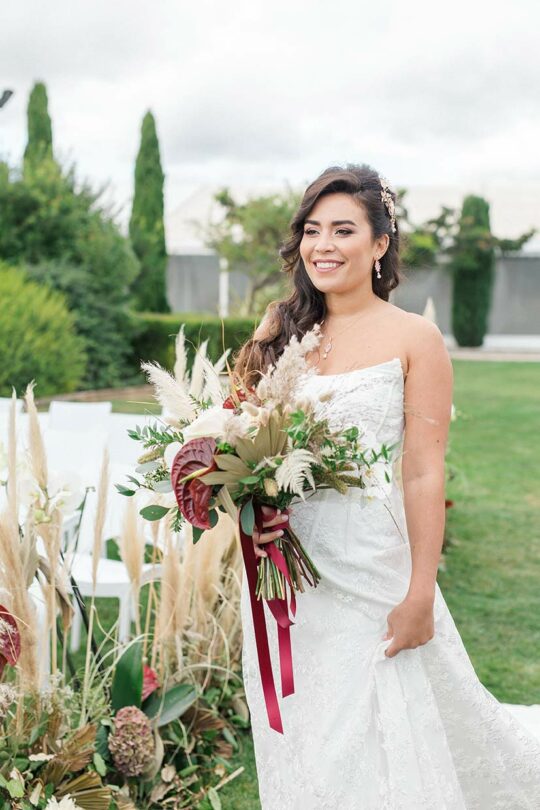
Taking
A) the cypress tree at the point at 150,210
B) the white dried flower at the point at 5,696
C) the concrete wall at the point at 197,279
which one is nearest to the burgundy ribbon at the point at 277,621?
the white dried flower at the point at 5,696

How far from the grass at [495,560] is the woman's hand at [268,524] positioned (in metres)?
1.63

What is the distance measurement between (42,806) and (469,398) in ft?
45.4

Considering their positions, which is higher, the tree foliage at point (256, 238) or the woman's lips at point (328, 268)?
the tree foliage at point (256, 238)

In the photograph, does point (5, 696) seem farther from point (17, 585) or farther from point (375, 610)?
point (375, 610)

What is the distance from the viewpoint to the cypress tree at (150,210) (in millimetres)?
23516

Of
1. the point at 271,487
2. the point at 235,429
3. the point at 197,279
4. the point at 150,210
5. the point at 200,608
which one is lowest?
the point at 200,608

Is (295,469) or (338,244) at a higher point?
(338,244)

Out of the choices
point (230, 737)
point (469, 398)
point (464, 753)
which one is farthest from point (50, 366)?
point (464, 753)

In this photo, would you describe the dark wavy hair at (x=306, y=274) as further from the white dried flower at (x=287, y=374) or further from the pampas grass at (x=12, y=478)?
the pampas grass at (x=12, y=478)

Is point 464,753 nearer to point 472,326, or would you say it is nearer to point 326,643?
point 326,643

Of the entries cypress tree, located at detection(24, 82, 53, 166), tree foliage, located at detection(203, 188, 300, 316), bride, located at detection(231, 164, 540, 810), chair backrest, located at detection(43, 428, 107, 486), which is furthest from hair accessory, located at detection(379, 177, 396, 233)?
tree foliage, located at detection(203, 188, 300, 316)

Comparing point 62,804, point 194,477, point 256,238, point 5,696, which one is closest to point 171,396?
point 194,477

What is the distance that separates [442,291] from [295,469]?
29077mm

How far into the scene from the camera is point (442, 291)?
3008cm
